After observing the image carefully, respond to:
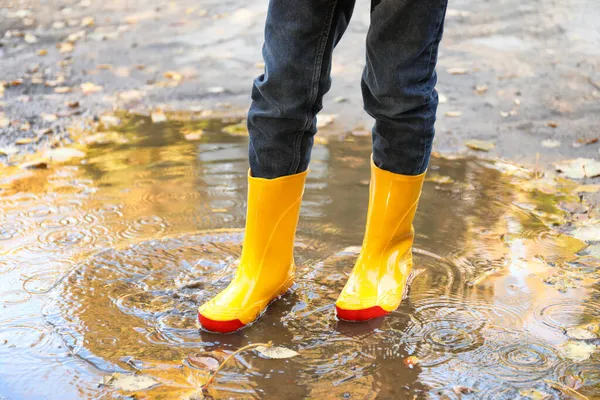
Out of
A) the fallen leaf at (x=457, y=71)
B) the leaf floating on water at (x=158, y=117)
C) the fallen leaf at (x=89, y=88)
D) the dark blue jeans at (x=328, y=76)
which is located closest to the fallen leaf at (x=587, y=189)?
the dark blue jeans at (x=328, y=76)

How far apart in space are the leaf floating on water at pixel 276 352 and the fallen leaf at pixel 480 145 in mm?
1821

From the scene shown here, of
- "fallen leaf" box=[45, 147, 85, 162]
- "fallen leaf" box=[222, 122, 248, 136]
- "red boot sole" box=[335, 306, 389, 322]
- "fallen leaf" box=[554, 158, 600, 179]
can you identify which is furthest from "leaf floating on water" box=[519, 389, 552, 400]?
"fallen leaf" box=[45, 147, 85, 162]

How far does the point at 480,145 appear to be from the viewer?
3115 mm

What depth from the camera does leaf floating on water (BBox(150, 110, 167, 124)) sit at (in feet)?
11.8

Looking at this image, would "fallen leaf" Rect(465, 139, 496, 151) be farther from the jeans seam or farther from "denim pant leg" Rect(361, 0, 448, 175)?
the jeans seam

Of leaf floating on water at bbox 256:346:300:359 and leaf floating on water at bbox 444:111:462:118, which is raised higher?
leaf floating on water at bbox 256:346:300:359

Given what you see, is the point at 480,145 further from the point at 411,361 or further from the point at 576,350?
the point at 411,361

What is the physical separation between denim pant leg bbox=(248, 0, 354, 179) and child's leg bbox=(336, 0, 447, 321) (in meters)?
0.12

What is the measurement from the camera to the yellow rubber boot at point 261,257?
1.67 m

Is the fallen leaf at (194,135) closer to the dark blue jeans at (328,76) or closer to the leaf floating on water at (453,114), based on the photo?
the leaf floating on water at (453,114)

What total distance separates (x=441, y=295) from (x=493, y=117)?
1890mm

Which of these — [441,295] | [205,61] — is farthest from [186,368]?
[205,61]

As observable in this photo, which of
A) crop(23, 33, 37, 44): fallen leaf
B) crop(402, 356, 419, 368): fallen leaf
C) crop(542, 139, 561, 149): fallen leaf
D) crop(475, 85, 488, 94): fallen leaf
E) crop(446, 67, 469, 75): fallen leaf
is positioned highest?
crop(23, 33, 37, 44): fallen leaf

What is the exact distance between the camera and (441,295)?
182 centimetres
